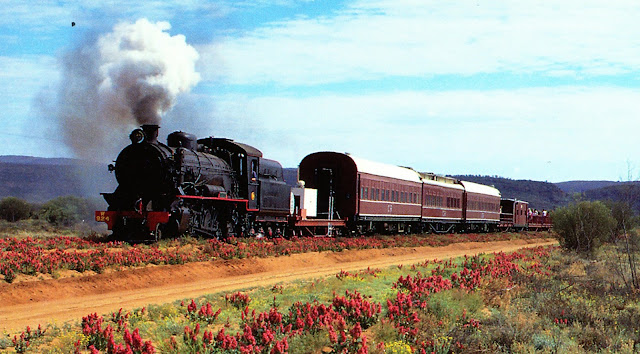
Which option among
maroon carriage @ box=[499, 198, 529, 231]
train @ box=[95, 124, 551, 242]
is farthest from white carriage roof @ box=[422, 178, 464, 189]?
maroon carriage @ box=[499, 198, 529, 231]

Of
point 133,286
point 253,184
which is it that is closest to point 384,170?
point 253,184

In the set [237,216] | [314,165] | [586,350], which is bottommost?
[586,350]

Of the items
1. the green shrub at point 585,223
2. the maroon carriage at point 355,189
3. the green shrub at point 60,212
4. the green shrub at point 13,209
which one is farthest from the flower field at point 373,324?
the green shrub at point 13,209

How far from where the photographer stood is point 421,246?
36906 mm

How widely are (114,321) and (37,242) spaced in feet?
37.9

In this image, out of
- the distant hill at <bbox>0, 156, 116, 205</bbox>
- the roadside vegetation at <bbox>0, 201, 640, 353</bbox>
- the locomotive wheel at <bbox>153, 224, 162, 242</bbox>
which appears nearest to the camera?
the roadside vegetation at <bbox>0, 201, 640, 353</bbox>

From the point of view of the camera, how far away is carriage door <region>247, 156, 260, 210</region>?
2697 cm

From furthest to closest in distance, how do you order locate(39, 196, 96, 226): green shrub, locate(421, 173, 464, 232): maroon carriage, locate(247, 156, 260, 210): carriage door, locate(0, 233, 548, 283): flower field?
locate(39, 196, 96, 226): green shrub, locate(421, 173, 464, 232): maroon carriage, locate(247, 156, 260, 210): carriage door, locate(0, 233, 548, 283): flower field

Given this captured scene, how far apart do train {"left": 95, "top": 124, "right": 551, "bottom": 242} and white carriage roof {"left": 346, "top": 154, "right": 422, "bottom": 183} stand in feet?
0.29

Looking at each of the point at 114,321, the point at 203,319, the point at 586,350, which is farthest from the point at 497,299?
the point at 114,321

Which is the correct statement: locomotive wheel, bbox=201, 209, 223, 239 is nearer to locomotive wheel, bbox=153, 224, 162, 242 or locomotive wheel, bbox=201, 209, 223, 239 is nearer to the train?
the train

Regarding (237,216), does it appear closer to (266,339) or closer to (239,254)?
(239,254)

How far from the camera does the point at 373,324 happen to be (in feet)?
35.0

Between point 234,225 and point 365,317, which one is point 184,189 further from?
point 365,317
